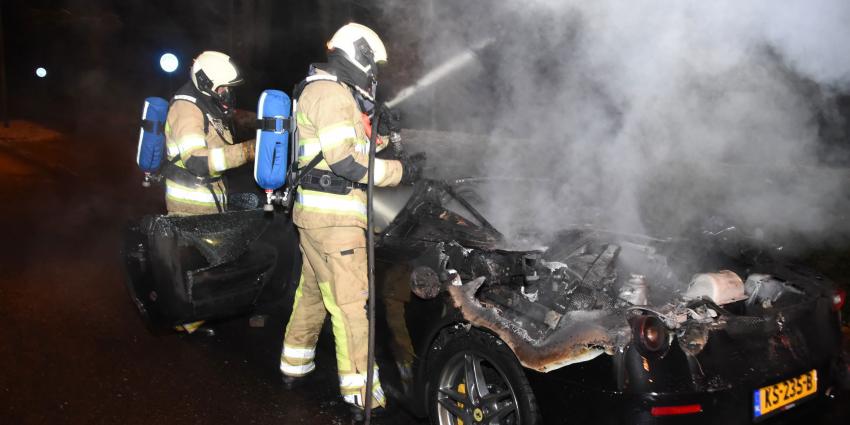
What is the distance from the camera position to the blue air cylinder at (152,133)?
14.4 ft

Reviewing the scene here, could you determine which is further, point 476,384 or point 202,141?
point 202,141

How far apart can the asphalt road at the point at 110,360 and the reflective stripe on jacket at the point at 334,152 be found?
3.66 feet

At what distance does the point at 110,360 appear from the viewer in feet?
13.9

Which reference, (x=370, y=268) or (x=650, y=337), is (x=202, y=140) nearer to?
(x=370, y=268)

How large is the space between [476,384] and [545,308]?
50 cm

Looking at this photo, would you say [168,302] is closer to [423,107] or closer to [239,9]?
[423,107]

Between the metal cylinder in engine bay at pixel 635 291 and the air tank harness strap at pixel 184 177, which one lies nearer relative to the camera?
the metal cylinder in engine bay at pixel 635 291

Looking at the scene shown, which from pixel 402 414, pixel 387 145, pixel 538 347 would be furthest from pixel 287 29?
pixel 538 347

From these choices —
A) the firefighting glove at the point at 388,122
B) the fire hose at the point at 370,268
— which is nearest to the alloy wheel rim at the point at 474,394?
the fire hose at the point at 370,268

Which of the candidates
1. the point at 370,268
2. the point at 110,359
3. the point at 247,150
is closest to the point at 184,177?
the point at 247,150

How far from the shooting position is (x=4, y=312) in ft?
16.3

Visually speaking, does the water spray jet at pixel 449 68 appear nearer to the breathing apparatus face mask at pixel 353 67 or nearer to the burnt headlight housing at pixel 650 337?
the breathing apparatus face mask at pixel 353 67

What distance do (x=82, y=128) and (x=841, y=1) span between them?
19.3 metres

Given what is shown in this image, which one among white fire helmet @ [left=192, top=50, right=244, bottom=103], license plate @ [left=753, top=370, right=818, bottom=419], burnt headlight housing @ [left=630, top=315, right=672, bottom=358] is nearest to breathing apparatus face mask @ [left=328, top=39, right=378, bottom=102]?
white fire helmet @ [left=192, top=50, right=244, bottom=103]
